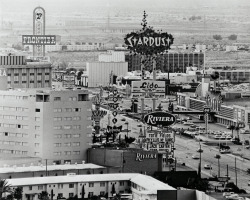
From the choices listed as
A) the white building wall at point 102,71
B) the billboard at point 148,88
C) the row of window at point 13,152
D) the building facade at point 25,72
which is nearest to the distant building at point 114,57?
the white building wall at point 102,71

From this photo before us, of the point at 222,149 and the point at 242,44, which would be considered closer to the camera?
the point at 222,149

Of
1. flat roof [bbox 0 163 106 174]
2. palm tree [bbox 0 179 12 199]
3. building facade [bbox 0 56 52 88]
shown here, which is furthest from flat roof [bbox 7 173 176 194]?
building facade [bbox 0 56 52 88]

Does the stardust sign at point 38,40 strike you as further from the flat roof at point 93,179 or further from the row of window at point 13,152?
the flat roof at point 93,179

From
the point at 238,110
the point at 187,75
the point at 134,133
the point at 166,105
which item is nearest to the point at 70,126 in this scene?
the point at 134,133

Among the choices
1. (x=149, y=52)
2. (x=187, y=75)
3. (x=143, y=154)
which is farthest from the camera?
(x=187, y=75)

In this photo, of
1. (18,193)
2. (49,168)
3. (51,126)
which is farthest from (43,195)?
(51,126)

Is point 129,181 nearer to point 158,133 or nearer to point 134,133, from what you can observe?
point 158,133
